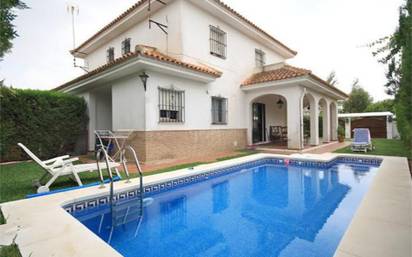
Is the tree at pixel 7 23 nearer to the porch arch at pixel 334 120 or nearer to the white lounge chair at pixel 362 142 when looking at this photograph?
the white lounge chair at pixel 362 142

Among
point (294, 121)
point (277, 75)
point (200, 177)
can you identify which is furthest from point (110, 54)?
point (294, 121)

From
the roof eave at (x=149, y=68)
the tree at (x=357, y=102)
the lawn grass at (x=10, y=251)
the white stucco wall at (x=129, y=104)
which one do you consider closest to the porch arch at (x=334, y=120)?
the roof eave at (x=149, y=68)

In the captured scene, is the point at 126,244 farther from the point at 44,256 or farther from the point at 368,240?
the point at 368,240

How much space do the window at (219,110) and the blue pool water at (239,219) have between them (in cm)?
621

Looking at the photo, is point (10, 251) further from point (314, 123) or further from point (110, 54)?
point (110, 54)

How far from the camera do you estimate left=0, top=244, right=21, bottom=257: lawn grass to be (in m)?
2.53

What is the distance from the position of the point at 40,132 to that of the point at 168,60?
24.6ft

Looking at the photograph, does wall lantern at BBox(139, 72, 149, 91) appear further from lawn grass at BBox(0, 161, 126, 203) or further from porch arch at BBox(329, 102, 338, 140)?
porch arch at BBox(329, 102, 338, 140)

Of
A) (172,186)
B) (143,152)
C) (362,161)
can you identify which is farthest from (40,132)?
(362,161)

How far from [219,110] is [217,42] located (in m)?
4.41

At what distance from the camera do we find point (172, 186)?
22.4 ft

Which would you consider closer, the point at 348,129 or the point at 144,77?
the point at 144,77

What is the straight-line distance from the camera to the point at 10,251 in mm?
2623

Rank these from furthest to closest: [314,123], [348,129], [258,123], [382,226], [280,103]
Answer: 1. [348,129]
2. [280,103]
3. [258,123]
4. [314,123]
5. [382,226]
